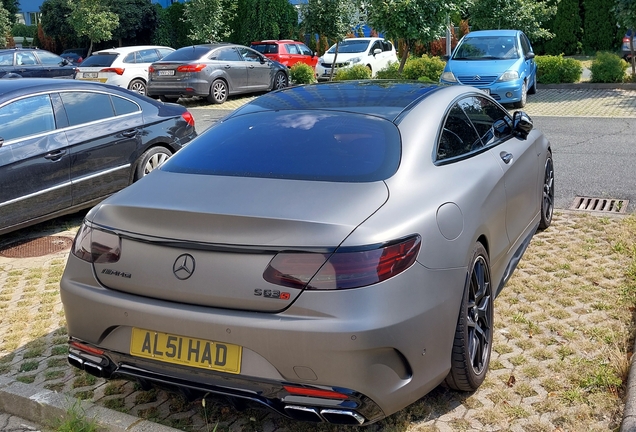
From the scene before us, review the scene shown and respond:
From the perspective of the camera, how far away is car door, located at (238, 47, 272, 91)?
63.2 feet

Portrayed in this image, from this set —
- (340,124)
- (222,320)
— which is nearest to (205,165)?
(340,124)

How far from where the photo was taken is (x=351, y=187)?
3.20 metres

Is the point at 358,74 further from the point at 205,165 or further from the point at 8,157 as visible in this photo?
the point at 205,165

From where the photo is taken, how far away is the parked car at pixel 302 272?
280 centimetres

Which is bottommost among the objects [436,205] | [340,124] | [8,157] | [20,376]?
[20,376]

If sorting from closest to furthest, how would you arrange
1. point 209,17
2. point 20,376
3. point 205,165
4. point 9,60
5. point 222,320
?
point 222,320 → point 205,165 → point 20,376 → point 9,60 → point 209,17

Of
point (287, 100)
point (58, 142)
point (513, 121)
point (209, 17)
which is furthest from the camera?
point (209, 17)

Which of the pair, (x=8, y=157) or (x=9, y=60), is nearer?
(x=8, y=157)

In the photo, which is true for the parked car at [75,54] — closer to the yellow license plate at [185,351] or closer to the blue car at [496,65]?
the blue car at [496,65]

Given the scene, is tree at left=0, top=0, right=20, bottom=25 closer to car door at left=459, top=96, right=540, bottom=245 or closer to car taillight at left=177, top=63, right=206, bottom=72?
car taillight at left=177, top=63, right=206, bottom=72

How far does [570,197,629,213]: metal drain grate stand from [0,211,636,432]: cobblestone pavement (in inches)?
50.9

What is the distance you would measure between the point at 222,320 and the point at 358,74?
57.8ft

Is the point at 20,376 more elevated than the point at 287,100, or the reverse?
the point at 287,100

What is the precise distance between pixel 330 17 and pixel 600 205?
14127 millimetres
